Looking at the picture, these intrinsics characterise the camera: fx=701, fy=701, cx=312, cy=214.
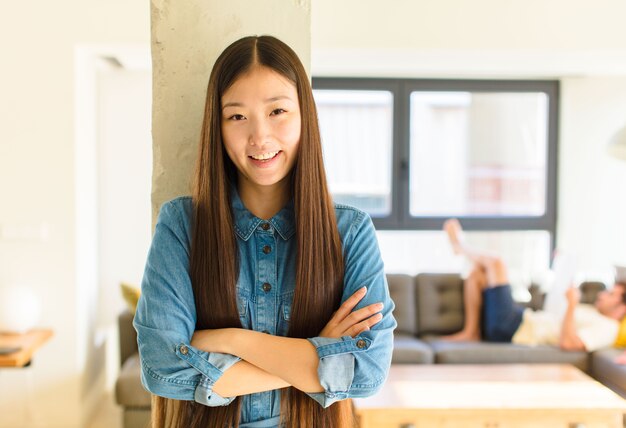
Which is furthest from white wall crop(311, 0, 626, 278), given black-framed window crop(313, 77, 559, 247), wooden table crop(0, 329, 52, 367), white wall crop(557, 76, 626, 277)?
wooden table crop(0, 329, 52, 367)

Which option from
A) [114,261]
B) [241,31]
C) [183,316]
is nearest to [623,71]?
[114,261]

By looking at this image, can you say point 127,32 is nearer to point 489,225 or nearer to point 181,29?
point 181,29

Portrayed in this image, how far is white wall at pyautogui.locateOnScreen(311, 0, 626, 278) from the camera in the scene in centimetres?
422

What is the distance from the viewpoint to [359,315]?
1.32 m

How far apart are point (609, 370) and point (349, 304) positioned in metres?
3.38

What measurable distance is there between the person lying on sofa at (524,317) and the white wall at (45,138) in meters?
2.49

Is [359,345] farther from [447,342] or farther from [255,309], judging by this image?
[447,342]

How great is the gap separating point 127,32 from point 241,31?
2.59 m

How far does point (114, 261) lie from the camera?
5.17 m

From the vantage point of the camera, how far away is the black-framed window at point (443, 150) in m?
5.46

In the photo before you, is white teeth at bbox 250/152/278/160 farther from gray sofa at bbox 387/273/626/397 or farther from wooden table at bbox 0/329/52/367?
gray sofa at bbox 387/273/626/397

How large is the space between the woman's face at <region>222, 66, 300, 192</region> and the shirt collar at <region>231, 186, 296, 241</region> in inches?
3.7

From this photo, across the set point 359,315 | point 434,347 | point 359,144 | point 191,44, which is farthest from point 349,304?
point 359,144

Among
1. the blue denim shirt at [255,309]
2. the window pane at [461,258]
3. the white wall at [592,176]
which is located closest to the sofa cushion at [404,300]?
the window pane at [461,258]
